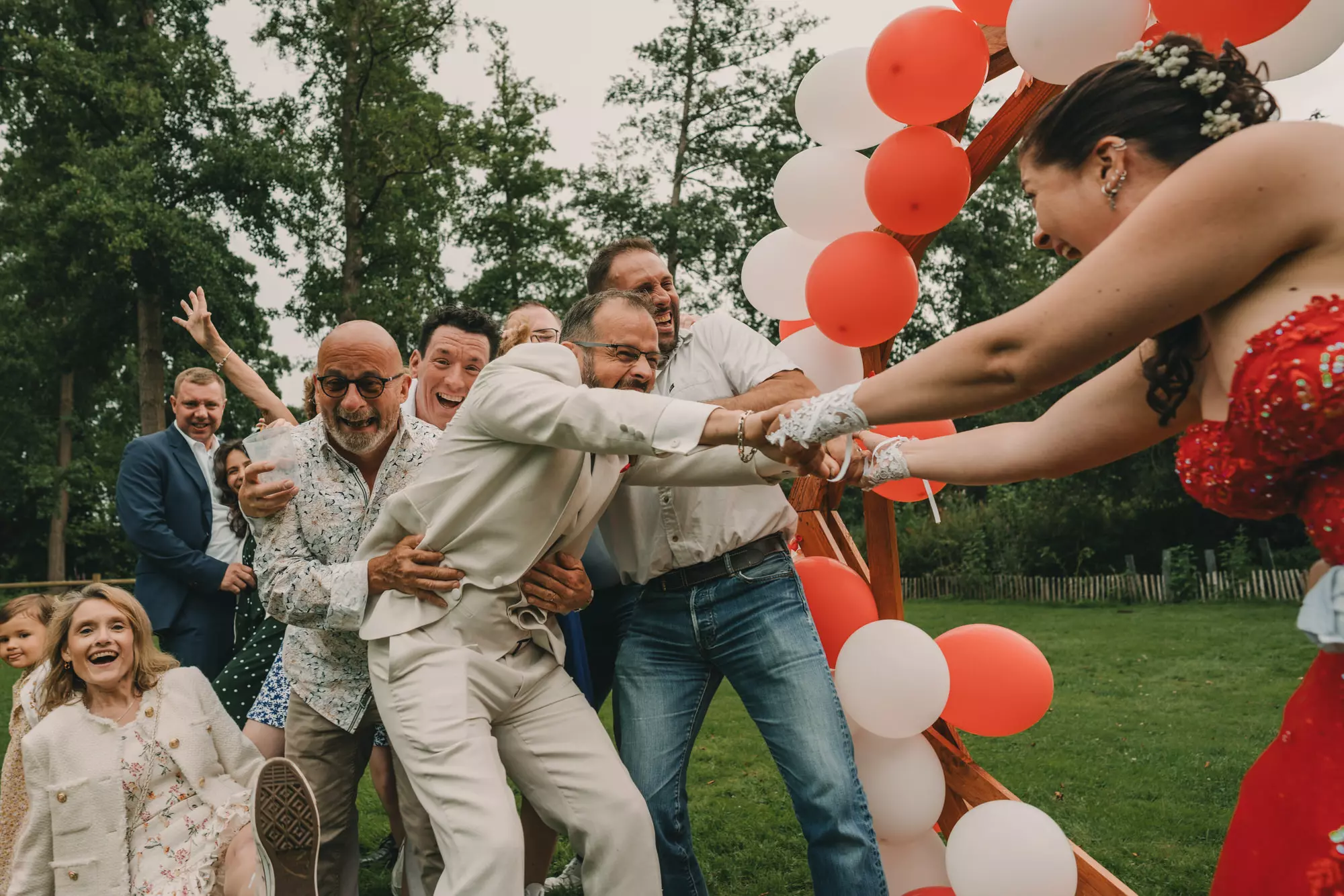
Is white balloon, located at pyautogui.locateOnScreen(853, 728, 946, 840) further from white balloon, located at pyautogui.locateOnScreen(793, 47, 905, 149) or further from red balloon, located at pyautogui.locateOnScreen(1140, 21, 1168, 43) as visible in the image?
red balloon, located at pyautogui.locateOnScreen(1140, 21, 1168, 43)

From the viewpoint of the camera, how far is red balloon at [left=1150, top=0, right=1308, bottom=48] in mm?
2475

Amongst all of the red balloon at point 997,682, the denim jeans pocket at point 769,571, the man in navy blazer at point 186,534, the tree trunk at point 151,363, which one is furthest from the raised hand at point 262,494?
the tree trunk at point 151,363

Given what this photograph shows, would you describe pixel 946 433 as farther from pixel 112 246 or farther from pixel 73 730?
pixel 112 246

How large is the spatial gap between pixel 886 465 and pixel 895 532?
704mm

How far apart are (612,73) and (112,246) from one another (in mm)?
12284

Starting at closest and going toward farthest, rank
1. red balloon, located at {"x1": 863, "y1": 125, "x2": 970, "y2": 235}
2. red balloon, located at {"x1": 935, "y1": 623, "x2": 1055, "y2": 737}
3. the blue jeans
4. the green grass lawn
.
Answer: the blue jeans → red balloon, located at {"x1": 863, "y1": 125, "x2": 970, "y2": 235} → red balloon, located at {"x1": 935, "y1": 623, "x2": 1055, "y2": 737} → the green grass lawn

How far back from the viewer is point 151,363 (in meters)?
20.8

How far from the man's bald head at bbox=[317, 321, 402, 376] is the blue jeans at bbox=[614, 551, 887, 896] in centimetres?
132

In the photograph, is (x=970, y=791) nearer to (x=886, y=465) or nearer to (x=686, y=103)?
(x=886, y=465)

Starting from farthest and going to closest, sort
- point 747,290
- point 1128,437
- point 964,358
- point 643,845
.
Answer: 1. point 747,290
2. point 643,845
3. point 1128,437
4. point 964,358

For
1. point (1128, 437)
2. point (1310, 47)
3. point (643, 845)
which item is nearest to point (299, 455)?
point (643, 845)

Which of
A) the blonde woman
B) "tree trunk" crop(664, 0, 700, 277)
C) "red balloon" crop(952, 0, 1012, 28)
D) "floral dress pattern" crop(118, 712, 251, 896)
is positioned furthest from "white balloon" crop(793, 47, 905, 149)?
"tree trunk" crop(664, 0, 700, 277)

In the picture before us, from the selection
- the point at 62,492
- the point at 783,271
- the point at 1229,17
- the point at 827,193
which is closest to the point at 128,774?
the point at 783,271

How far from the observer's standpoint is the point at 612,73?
24953 mm
